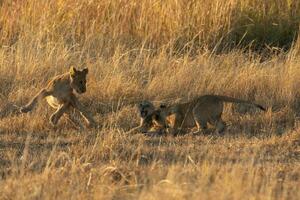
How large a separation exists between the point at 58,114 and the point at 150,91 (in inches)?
61.7

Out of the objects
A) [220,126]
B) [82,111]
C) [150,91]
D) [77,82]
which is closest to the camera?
[220,126]

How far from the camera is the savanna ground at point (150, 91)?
21.9 feet

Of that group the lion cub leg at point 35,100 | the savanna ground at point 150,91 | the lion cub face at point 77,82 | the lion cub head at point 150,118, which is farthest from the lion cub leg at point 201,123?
the lion cub leg at point 35,100

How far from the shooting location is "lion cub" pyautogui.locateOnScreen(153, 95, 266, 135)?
9.08m

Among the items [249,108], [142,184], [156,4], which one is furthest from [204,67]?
[142,184]

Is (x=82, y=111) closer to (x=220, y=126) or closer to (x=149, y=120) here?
(x=149, y=120)

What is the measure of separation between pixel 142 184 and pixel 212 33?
5.96 m

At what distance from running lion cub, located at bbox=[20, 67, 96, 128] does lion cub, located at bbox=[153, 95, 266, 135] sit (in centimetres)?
93

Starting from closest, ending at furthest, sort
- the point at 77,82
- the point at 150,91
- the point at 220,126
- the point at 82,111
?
the point at 220,126, the point at 77,82, the point at 82,111, the point at 150,91

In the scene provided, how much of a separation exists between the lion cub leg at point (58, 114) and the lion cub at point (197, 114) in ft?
3.54

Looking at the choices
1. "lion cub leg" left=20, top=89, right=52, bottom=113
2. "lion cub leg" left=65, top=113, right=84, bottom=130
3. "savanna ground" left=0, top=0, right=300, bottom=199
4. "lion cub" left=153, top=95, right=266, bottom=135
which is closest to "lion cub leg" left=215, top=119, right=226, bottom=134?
"lion cub" left=153, top=95, right=266, bottom=135

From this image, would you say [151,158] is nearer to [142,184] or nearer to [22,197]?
[142,184]

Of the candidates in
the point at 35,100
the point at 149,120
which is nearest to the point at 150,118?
the point at 149,120

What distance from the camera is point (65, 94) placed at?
929 centimetres
